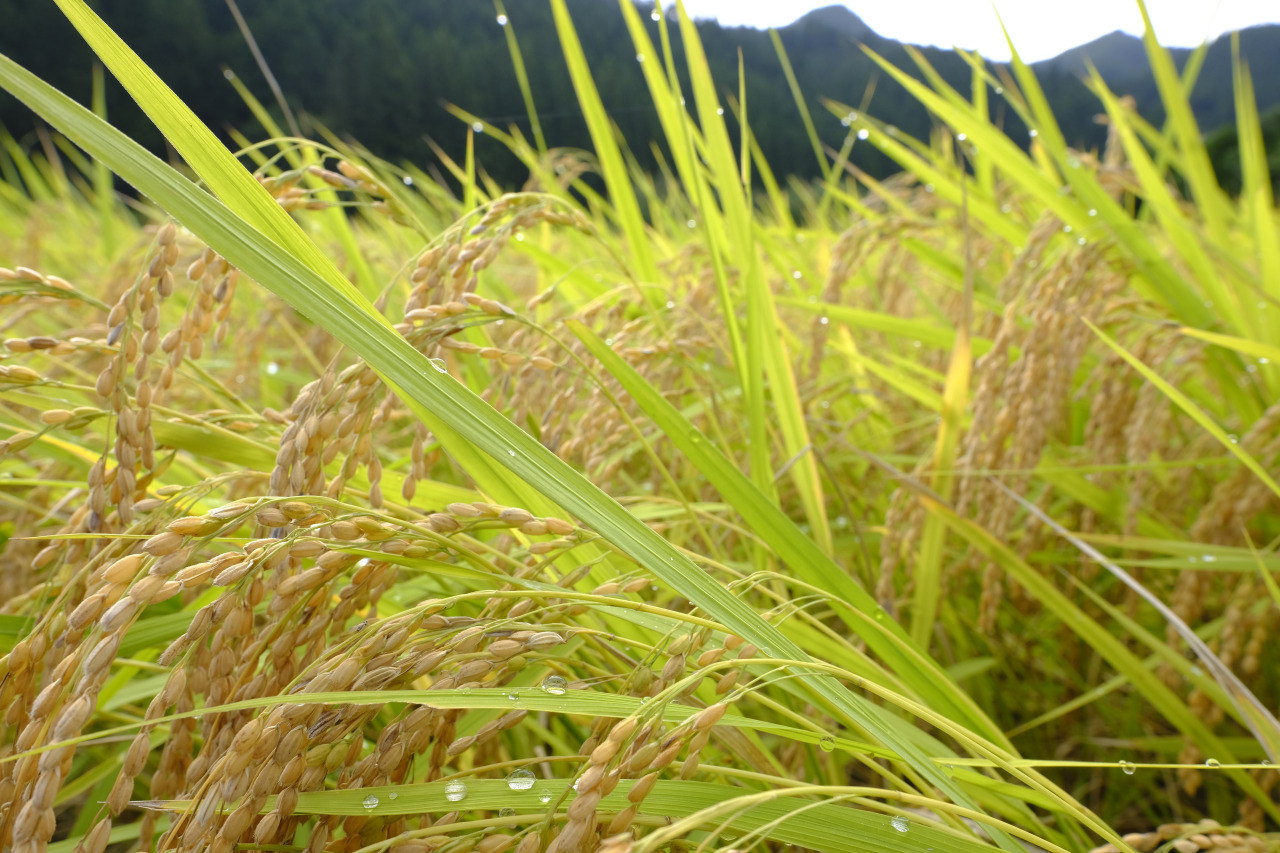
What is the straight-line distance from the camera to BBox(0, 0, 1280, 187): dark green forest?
238 cm

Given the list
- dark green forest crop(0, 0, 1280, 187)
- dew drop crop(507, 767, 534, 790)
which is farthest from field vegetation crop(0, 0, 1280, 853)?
dark green forest crop(0, 0, 1280, 187)

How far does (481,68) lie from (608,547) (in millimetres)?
5609

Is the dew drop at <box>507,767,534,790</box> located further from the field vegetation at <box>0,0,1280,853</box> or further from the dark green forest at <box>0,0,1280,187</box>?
the dark green forest at <box>0,0,1280,187</box>

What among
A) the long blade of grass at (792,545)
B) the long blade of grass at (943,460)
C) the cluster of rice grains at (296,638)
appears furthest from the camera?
the long blade of grass at (943,460)

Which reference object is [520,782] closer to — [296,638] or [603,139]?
[296,638]

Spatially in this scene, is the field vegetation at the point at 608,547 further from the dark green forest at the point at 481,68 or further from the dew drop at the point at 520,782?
the dark green forest at the point at 481,68

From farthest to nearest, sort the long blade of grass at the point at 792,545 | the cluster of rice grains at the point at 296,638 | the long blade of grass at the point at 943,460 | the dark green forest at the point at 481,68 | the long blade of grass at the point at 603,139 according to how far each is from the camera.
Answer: the dark green forest at the point at 481,68
the long blade of grass at the point at 603,139
the long blade of grass at the point at 943,460
the long blade of grass at the point at 792,545
the cluster of rice grains at the point at 296,638

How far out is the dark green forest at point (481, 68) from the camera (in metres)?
2.38

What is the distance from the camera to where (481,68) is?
5.60 m

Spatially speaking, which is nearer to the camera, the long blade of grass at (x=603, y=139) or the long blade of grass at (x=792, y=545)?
the long blade of grass at (x=792, y=545)

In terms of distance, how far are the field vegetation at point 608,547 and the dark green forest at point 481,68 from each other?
1.26 ft

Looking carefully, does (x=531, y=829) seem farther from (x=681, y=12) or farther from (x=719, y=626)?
(x=681, y=12)

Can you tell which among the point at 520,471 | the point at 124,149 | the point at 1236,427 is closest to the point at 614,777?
the point at 520,471

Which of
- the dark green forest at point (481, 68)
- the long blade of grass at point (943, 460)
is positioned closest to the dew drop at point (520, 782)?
the long blade of grass at point (943, 460)
